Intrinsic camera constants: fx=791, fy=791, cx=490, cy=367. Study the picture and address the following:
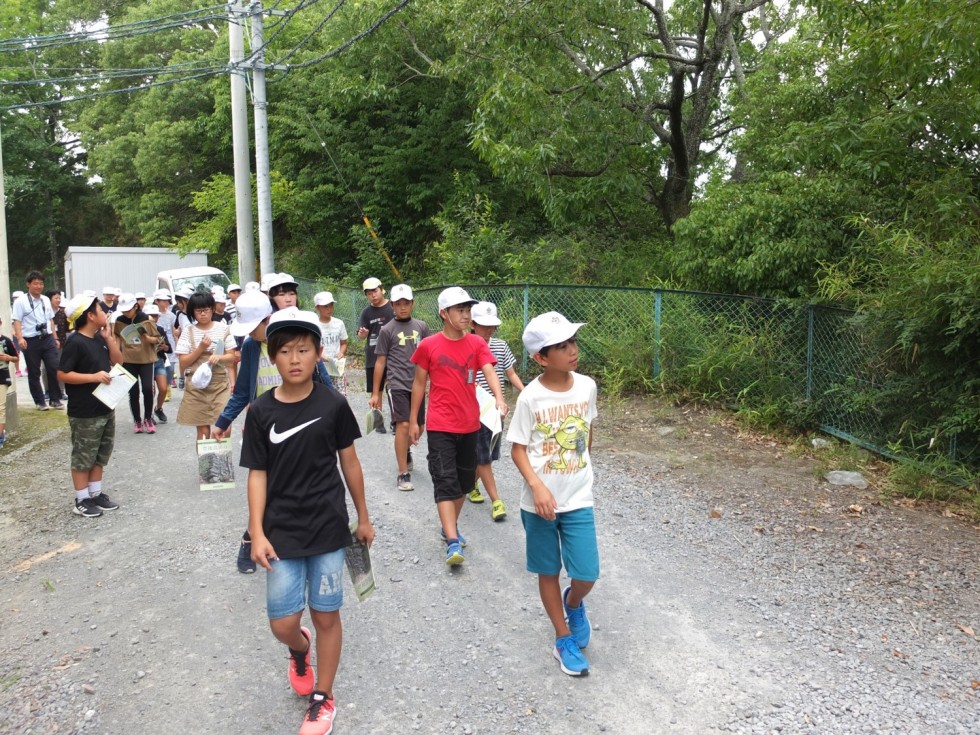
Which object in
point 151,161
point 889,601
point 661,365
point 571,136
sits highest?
point 151,161

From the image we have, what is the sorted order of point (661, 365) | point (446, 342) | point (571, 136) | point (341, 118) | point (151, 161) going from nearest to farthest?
point (446, 342) < point (661, 365) < point (571, 136) < point (341, 118) < point (151, 161)

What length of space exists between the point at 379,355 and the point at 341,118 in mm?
15359

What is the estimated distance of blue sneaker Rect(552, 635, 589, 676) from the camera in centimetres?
365

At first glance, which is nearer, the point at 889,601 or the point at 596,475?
the point at 889,601

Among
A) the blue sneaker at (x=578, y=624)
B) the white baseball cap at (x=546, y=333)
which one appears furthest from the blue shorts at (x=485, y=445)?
the white baseball cap at (x=546, y=333)

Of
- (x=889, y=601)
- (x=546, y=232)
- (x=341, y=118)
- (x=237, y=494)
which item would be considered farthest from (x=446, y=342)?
(x=341, y=118)

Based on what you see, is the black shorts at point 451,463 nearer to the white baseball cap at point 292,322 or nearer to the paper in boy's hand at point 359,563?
the paper in boy's hand at point 359,563

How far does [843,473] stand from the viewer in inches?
264

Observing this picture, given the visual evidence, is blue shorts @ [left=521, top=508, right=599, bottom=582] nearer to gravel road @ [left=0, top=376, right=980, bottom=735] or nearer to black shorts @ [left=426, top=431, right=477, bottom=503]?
gravel road @ [left=0, top=376, right=980, bottom=735]

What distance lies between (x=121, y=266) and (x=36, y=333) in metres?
14.7

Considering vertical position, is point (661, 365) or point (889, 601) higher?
point (661, 365)

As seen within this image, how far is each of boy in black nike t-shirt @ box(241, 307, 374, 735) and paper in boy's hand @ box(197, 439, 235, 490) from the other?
201 centimetres

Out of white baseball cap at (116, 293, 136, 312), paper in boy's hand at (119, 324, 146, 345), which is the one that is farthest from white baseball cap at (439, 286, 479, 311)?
white baseball cap at (116, 293, 136, 312)

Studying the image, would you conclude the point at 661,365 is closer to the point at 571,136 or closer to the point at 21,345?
the point at 571,136
